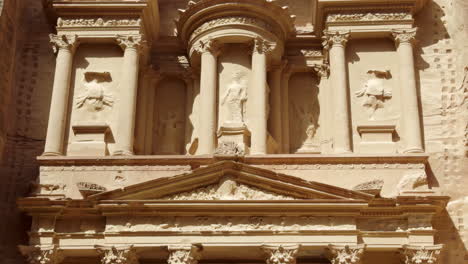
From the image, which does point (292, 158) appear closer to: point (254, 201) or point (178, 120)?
point (254, 201)

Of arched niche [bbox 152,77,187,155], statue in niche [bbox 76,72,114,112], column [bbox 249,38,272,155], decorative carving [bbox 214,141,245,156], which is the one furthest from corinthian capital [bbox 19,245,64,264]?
column [bbox 249,38,272,155]

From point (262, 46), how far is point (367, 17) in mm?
2664

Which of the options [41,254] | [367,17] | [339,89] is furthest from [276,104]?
[41,254]

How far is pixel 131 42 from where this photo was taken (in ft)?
63.9

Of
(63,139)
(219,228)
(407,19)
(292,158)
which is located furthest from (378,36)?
(63,139)

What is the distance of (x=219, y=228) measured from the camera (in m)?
16.3

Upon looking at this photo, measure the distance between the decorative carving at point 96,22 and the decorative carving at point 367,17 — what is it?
189 inches

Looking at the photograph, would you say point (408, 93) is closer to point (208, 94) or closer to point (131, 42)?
point (208, 94)

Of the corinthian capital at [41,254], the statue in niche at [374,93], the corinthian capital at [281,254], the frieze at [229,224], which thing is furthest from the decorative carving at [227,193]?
the statue in niche at [374,93]

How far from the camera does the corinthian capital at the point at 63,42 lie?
19.4 metres

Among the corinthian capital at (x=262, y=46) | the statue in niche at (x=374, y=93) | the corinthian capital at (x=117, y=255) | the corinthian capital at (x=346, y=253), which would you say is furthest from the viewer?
the corinthian capital at (x=262, y=46)

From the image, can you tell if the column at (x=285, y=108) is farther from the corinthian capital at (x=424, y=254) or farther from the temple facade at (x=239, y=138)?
the corinthian capital at (x=424, y=254)

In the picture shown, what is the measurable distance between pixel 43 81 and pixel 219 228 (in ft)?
21.3

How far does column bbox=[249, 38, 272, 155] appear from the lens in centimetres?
1827
